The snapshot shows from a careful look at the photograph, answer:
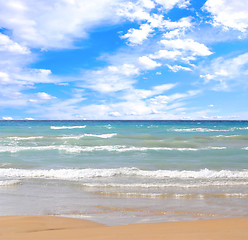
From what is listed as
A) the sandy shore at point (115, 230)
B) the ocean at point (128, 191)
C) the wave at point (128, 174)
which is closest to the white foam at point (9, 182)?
the ocean at point (128, 191)

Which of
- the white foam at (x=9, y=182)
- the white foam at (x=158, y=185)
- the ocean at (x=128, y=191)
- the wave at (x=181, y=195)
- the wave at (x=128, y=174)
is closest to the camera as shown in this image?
the ocean at (x=128, y=191)

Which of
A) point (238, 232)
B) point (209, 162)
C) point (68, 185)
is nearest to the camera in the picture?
point (238, 232)

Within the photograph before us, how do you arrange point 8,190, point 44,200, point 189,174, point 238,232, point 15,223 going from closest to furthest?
point 238,232, point 15,223, point 44,200, point 8,190, point 189,174

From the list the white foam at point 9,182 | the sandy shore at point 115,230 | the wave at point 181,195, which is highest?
the white foam at point 9,182

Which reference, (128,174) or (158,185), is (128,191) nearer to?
(158,185)

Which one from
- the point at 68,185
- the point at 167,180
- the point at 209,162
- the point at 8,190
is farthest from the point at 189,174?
the point at 8,190

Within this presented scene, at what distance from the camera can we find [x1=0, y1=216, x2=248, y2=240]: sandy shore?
13.6 ft

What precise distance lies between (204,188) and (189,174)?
2.14 metres

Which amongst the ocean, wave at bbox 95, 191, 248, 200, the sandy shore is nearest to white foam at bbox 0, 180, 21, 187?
the ocean

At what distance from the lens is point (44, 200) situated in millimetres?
7035

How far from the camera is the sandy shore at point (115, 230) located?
4143mm

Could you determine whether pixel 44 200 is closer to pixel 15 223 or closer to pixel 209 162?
pixel 15 223

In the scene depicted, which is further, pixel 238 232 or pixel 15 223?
pixel 15 223

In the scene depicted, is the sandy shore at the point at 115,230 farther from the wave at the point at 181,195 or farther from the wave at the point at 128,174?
the wave at the point at 128,174
